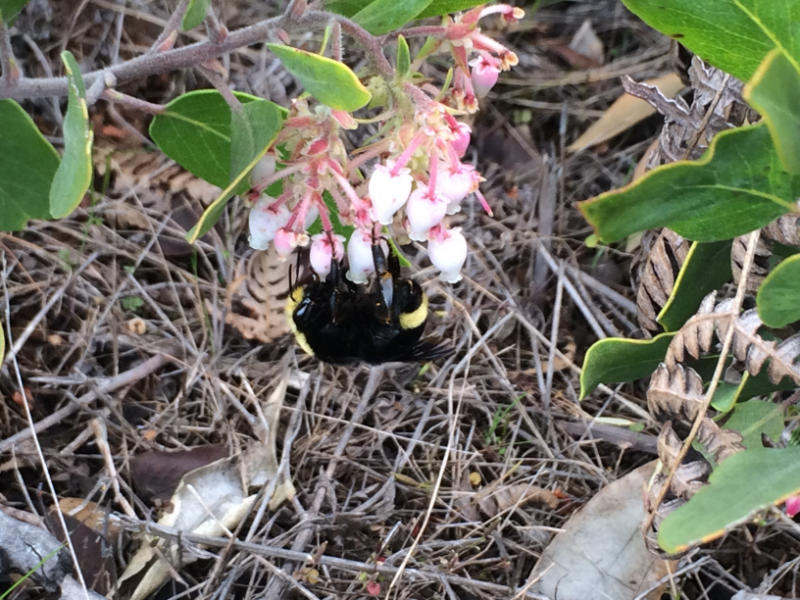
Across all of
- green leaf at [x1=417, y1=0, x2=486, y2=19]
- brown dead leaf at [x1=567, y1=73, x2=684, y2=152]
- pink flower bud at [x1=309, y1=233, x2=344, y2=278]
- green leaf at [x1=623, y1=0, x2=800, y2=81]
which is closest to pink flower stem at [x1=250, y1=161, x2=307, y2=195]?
pink flower bud at [x1=309, y1=233, x2=344, y2=278]

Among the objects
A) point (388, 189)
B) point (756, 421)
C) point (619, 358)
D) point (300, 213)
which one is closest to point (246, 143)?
point (300, 213)

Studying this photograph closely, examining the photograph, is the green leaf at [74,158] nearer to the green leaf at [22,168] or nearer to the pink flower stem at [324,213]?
the pink flower stem at [324,213]

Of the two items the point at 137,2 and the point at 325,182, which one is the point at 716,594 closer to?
the point at 325,182

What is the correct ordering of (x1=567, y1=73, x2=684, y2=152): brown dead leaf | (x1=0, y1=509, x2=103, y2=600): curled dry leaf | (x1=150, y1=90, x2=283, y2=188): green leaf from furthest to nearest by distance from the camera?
(x1=567, y1=73, x2=684, y2=152): brown dead leaf < (x1=0, y1=509, x2=103, y2=600): curled dry leaf < (x1=150, y1=90, x2=283, y2=188): green leaf

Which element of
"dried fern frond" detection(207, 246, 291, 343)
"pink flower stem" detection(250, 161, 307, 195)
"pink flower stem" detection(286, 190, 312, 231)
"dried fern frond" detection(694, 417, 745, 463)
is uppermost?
"pink flower stem" detection(250, 161, 307, 195)

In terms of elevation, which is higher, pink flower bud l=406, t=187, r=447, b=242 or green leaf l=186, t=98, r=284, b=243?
green leaf l=186, t=98, r=284, b=243

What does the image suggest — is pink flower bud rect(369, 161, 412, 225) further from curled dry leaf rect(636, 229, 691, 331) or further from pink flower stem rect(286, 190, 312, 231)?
curled dry leaf rect(636, 229, 691, 331)

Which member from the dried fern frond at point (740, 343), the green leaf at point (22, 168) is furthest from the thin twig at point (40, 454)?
the dried fern frond at point (740, 343)

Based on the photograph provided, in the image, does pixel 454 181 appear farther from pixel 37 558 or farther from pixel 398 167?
pixel 37 558
